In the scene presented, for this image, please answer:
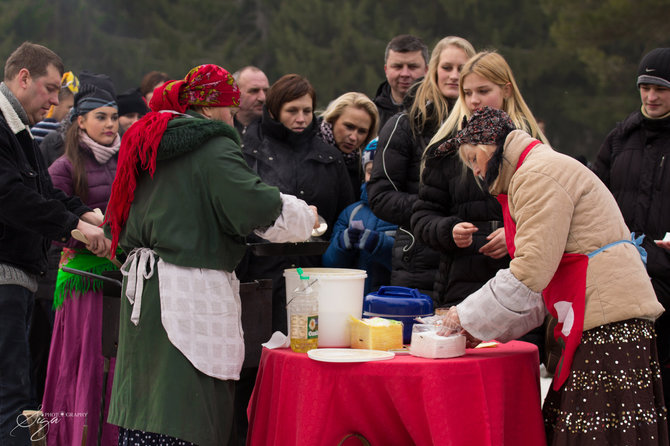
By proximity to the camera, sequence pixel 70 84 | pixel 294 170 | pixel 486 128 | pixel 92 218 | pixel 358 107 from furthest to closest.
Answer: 1. pixel 70 84
2. pixel 358 107
3. pixel 294 170
4. pixel 92 218
5. pixel 486 128

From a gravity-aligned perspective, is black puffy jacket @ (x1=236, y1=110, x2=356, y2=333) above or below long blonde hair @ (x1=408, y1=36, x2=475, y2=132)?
below

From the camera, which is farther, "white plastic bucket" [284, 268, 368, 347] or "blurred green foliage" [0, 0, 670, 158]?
"blurred green foliage" [0, 0, 670, 158]

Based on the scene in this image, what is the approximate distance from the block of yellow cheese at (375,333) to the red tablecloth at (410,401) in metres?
0.08

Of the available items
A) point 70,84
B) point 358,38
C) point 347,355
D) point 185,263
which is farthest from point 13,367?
point 358,38

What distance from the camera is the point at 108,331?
334cm

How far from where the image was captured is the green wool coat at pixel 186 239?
8.94 ft

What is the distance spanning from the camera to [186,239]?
2.75 meters

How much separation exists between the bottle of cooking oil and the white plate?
0.06 m

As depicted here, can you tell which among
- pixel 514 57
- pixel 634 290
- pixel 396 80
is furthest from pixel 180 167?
pixel 514 57

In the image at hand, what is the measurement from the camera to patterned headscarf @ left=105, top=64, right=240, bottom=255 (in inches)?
111

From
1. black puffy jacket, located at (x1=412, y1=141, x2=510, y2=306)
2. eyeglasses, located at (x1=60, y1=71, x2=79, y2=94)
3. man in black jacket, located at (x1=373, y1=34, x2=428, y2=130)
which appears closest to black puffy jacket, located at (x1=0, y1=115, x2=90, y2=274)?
black puffy jacket, located at (x1=412, y1=141, x2=510, y2=306)

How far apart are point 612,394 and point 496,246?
0.85 meters

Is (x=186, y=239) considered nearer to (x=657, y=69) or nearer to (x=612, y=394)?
(x=612, y=394)

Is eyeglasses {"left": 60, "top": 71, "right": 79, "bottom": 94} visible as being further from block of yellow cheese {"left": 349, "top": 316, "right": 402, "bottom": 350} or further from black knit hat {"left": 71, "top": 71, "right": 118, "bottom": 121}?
block of yellow cheese {"left": 349, "top": 316, "right": 402, "bottom": 350}
